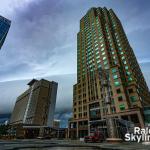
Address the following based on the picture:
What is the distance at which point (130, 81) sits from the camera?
66750 millimetres

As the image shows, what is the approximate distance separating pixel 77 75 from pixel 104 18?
48.5 metres

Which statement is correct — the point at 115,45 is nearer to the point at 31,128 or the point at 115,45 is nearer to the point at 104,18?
the point at 104,18

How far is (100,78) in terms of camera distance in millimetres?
46188

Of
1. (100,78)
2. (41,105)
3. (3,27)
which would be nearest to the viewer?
(100,78)

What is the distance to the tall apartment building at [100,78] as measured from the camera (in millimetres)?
59028

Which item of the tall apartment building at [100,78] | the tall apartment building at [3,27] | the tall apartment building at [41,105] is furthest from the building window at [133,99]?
the tall apartment building at [41,105]

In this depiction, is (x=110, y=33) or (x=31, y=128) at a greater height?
(x=110, y=33)

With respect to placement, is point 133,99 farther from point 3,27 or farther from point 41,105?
point 41,105

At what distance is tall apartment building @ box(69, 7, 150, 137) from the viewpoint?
194ft

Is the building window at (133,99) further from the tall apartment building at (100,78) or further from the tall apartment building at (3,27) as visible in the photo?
the tall apartment building at (3,27)

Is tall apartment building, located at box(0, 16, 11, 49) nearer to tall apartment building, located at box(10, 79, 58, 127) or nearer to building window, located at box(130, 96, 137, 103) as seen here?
tall apartment building, located at box(10, 79, 58, 127)

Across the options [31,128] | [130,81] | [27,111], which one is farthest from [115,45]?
[27,111]

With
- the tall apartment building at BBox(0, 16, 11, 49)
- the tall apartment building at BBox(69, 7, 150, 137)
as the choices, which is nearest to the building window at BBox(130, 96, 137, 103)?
the tall apartment building at BBox(69, 7, 150, 137)

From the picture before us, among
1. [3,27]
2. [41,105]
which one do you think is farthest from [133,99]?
[41,105]
